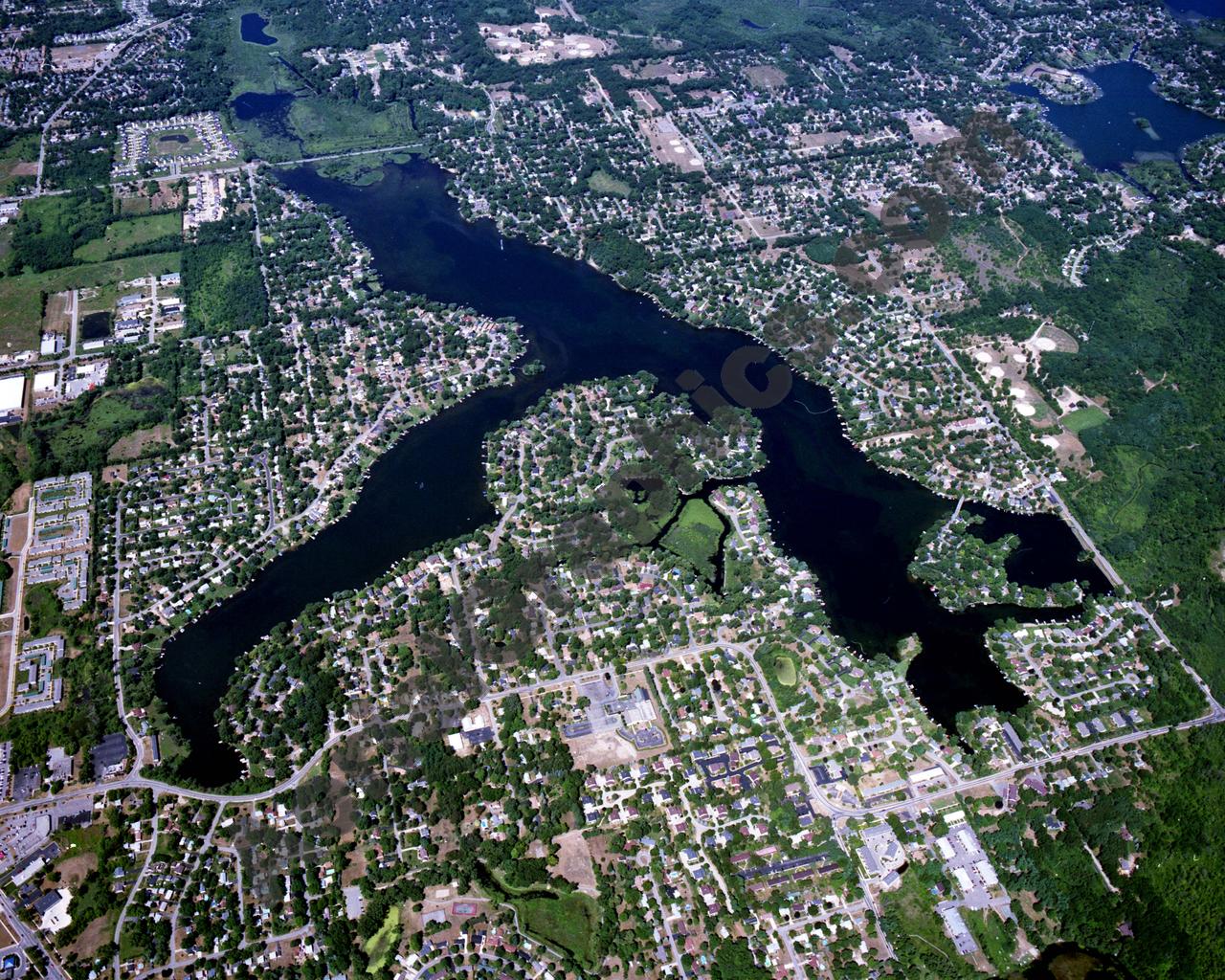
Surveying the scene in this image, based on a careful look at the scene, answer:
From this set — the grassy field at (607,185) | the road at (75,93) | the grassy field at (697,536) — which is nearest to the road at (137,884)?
the grassy field at (697,536)

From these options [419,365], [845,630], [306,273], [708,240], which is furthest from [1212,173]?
[306,273]

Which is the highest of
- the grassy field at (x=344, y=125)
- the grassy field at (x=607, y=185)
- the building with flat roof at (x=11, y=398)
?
the grassy field at (x=607, y=185)

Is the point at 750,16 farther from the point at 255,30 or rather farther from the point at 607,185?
the point at 255,30

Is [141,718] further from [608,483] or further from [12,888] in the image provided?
[608,483]

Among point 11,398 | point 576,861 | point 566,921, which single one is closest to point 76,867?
point 566,921

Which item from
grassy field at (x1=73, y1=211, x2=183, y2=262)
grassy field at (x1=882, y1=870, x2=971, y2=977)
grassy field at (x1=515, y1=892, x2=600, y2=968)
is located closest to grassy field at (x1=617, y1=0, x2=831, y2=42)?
grassy field at (x1=73, y1=211, x2=183, y2=262)

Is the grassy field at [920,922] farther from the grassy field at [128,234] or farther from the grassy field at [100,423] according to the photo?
the grassy field at [128,234]
